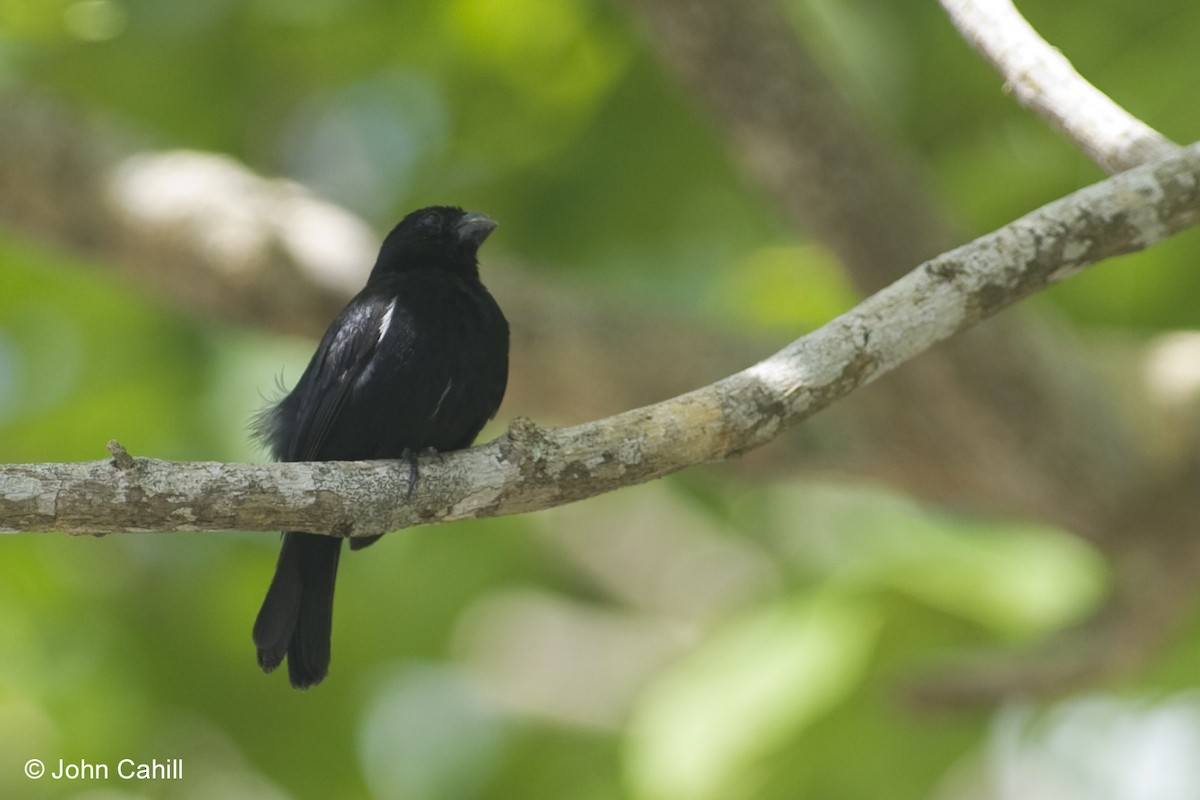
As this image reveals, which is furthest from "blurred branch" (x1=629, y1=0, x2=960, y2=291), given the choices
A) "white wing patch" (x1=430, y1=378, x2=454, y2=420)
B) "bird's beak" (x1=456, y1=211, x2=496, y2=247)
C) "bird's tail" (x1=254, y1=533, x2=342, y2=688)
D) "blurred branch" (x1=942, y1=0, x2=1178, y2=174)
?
"bird's tail" (x1=254, y1=533, x2=342, y2=688)

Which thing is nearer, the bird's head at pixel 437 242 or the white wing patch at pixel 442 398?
the white wing patch at pixel 442 398

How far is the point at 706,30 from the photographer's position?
197 inches

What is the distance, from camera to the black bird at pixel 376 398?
12.8ft

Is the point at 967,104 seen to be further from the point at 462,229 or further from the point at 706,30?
the point at 462,229

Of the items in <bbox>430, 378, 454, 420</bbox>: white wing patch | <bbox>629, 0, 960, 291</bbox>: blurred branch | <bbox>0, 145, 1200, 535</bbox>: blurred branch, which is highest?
<bbox>629, 0, 960, 291</bbox>: blurred branch

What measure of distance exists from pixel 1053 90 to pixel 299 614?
2.57 metres

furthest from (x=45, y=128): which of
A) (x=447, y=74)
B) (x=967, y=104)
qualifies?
(x=967, y=104)

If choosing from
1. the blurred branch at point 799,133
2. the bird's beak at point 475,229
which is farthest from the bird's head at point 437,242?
the blurred branch at point 799,133

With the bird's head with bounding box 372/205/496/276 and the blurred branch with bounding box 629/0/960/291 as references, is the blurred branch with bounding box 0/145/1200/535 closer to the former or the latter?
the bird's head with bounding box 372/205/496/276

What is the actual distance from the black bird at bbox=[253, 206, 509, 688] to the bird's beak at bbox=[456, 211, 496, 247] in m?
0.34

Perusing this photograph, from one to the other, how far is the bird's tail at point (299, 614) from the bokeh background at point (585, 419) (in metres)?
1.55

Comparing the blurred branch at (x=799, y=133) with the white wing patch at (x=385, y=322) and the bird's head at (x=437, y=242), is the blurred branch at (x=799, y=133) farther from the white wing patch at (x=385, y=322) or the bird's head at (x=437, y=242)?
the white wing patch at (x=385, y=322)

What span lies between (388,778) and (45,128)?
14.0ft

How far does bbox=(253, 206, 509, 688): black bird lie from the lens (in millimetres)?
3906
